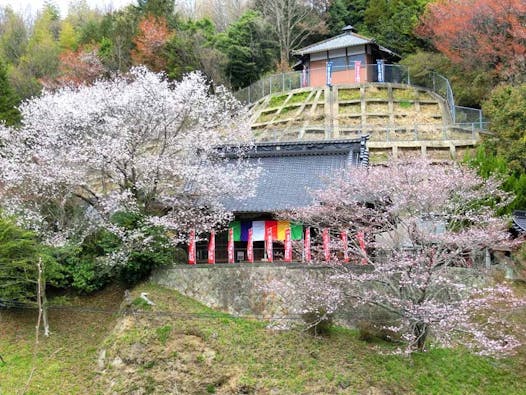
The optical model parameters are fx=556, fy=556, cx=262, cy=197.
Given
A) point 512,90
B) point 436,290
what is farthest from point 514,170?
point 436,290

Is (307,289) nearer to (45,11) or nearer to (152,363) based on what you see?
(152,363)

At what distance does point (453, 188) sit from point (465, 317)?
4.55 m

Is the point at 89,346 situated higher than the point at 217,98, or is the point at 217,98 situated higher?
the point at 217,98

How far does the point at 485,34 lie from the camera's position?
104 ft

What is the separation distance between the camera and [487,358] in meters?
16.7

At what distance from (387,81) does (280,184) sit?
18.0 metres

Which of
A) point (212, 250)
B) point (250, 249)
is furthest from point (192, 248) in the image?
point (250, 249)

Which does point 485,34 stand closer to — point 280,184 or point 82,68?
point 280,184

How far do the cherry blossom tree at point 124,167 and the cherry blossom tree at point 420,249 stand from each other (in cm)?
407

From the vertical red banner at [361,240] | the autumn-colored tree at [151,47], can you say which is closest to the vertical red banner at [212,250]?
the vertical red banner at [361,240]

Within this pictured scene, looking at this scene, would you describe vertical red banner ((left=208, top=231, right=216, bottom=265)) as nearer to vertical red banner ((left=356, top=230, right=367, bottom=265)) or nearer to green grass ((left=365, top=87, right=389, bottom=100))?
vertical red banner ((left=356, top=230, right=367, bottom=265))

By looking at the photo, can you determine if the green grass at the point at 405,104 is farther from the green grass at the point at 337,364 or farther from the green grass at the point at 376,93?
the green grass at the point at 337,364

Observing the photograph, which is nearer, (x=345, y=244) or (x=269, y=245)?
(x=345, y=244)

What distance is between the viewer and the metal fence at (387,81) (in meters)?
32.3
